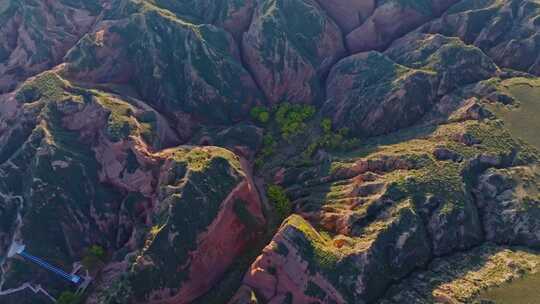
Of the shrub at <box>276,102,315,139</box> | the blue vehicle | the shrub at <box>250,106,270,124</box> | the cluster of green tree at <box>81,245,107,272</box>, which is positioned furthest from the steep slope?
the shrub at <box>276,102,315,139</box>

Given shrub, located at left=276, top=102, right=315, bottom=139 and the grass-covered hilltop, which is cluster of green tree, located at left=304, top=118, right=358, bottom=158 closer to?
the grass-covered hilltop

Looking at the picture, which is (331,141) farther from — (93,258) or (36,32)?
(36,32)

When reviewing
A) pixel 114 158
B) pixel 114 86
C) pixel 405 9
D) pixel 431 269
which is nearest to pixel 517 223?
pixel 431 269

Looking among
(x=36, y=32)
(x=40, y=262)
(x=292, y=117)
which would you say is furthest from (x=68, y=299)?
(x=36, y=32)

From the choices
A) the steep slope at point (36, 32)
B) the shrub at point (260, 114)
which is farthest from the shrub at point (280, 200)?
the steep slope at point (36, 32)

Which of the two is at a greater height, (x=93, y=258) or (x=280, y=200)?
(x=280, y=200)

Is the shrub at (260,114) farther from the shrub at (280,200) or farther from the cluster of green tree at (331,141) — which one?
the shrub at (280,200)

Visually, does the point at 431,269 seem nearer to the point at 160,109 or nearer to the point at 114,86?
the point at 160,109

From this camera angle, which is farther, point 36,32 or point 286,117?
point 36,32
